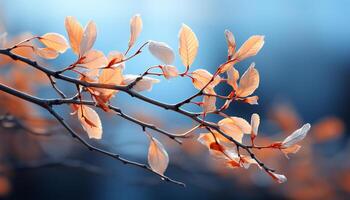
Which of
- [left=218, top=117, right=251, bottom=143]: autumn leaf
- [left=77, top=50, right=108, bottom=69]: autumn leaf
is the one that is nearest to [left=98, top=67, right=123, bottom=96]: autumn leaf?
[left=77, top=50, right=108, bottom=69]: autumn leaf

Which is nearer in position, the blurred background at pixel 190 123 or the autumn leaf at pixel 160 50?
the autumn leaf at pixel 160 50

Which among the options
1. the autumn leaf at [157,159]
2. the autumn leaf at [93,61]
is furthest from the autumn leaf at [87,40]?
the autumn leaf at [157,159]

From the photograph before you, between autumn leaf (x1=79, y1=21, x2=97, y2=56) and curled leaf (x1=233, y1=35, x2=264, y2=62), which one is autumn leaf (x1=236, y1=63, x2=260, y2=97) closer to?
curled leaf (x1=233, y1=35, x2=264, y2=62)

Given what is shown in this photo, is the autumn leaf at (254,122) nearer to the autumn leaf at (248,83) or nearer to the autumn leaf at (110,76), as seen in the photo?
the autumn leaf at (248,83)

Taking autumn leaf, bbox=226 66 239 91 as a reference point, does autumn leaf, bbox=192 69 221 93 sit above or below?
below

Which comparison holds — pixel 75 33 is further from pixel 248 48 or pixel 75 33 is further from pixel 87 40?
pixel 248 48

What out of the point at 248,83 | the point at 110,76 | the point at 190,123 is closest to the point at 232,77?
the point at 248,83

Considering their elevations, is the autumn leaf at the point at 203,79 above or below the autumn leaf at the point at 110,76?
above
